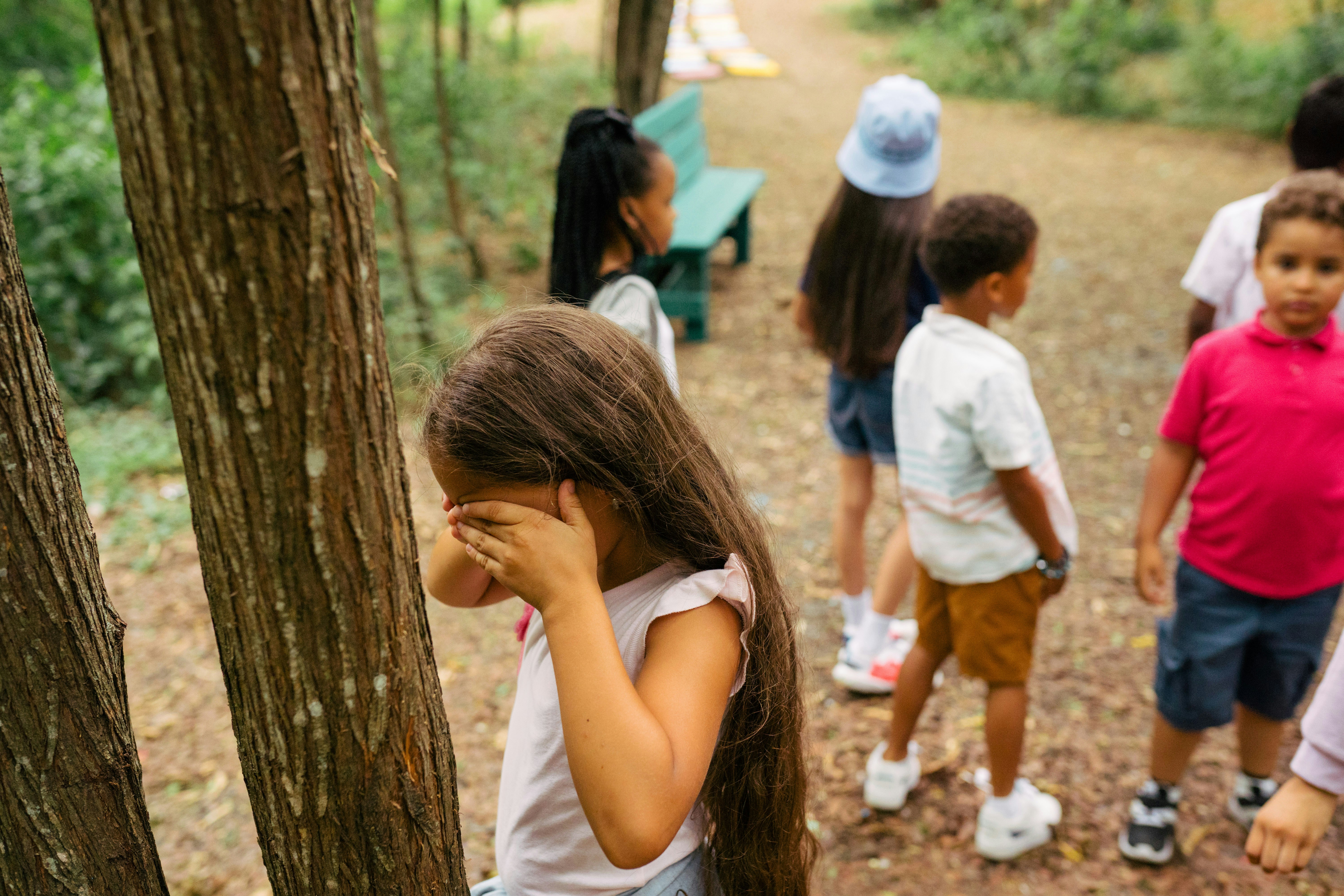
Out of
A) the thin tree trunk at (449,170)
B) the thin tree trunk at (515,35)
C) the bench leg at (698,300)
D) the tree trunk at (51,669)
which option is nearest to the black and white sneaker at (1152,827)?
the tree trunk at (51,669)

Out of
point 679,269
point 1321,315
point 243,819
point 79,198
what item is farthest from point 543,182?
point 1321,315

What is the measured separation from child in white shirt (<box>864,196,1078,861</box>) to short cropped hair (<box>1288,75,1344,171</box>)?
3.90 ft

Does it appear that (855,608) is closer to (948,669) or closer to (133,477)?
(948,669)

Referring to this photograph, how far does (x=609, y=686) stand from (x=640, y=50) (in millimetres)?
6989

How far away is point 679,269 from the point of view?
22.6 ft

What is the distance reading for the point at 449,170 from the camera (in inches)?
263

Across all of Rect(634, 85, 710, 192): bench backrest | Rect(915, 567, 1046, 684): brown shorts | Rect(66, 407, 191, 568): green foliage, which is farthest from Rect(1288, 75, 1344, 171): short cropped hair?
Rect(66, 407, 191, 568): green foliage

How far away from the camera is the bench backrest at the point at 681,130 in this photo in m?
6.57

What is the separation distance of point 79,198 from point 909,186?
5229mm

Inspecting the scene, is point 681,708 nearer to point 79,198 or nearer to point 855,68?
point 79,198

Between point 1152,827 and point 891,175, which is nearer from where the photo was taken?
point 1152,827

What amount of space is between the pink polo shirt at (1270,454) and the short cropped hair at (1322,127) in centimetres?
95

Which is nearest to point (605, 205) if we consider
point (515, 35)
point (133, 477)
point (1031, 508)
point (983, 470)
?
point (983, 470)

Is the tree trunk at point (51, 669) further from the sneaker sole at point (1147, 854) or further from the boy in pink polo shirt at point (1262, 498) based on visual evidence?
the sneaker sole at point (1147, 854)
